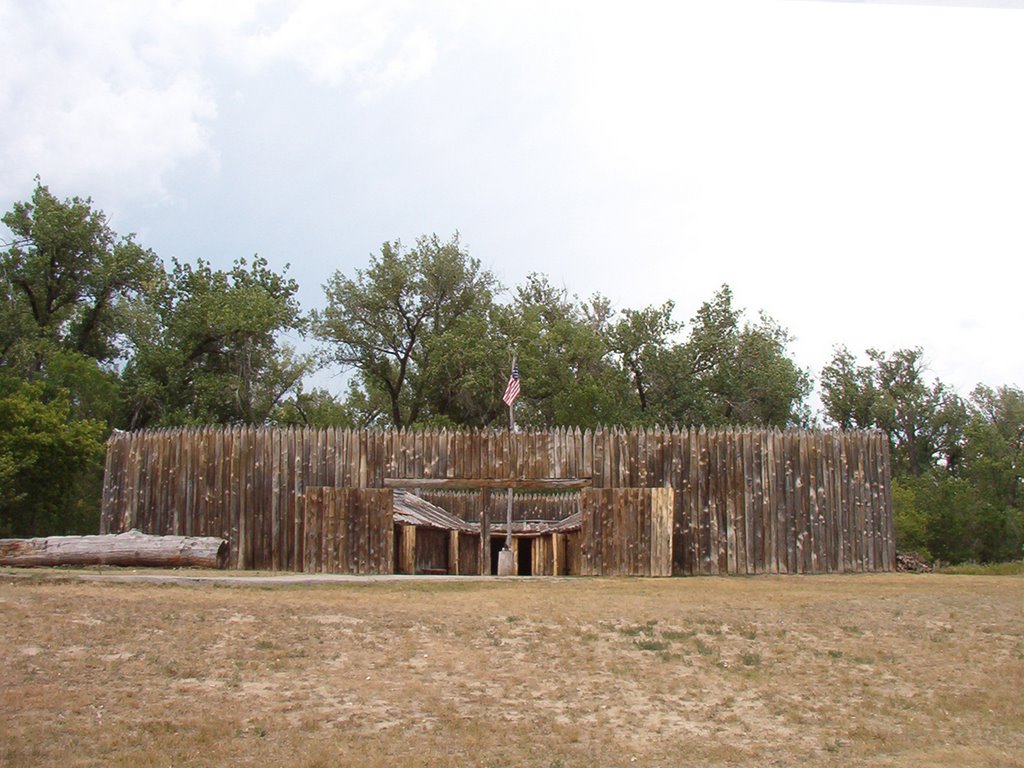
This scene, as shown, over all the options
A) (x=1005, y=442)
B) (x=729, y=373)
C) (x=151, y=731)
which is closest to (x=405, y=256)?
(x=729, y=373)

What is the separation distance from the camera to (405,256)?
3772cm

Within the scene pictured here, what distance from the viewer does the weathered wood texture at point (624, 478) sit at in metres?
17.8

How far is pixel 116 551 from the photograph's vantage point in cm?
1667

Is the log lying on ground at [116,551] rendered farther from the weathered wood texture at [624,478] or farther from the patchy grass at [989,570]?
the patchy grass at [989,570]

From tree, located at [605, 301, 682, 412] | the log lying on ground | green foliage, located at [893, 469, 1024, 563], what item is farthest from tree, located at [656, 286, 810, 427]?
the log lying on ground

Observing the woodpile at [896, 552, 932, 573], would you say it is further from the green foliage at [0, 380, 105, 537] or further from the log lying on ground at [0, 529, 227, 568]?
the green foliage at [0, 380, 105, 537]

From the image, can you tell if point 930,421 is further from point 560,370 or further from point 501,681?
point 501,681

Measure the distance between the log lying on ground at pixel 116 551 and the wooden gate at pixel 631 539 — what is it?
21.0ft

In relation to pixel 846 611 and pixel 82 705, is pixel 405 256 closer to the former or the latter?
pixel 846 611

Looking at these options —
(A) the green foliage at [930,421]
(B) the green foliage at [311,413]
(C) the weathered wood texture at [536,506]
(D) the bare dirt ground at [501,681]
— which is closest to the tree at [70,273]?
(B) the green foliage at [311,413]

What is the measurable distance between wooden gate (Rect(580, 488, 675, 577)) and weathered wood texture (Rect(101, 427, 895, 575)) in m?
0.48

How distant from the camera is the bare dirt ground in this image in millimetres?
7016

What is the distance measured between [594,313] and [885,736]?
34926 mm

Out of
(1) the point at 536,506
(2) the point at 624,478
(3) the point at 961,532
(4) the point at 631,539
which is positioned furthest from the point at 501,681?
(3) the point at 961,532
